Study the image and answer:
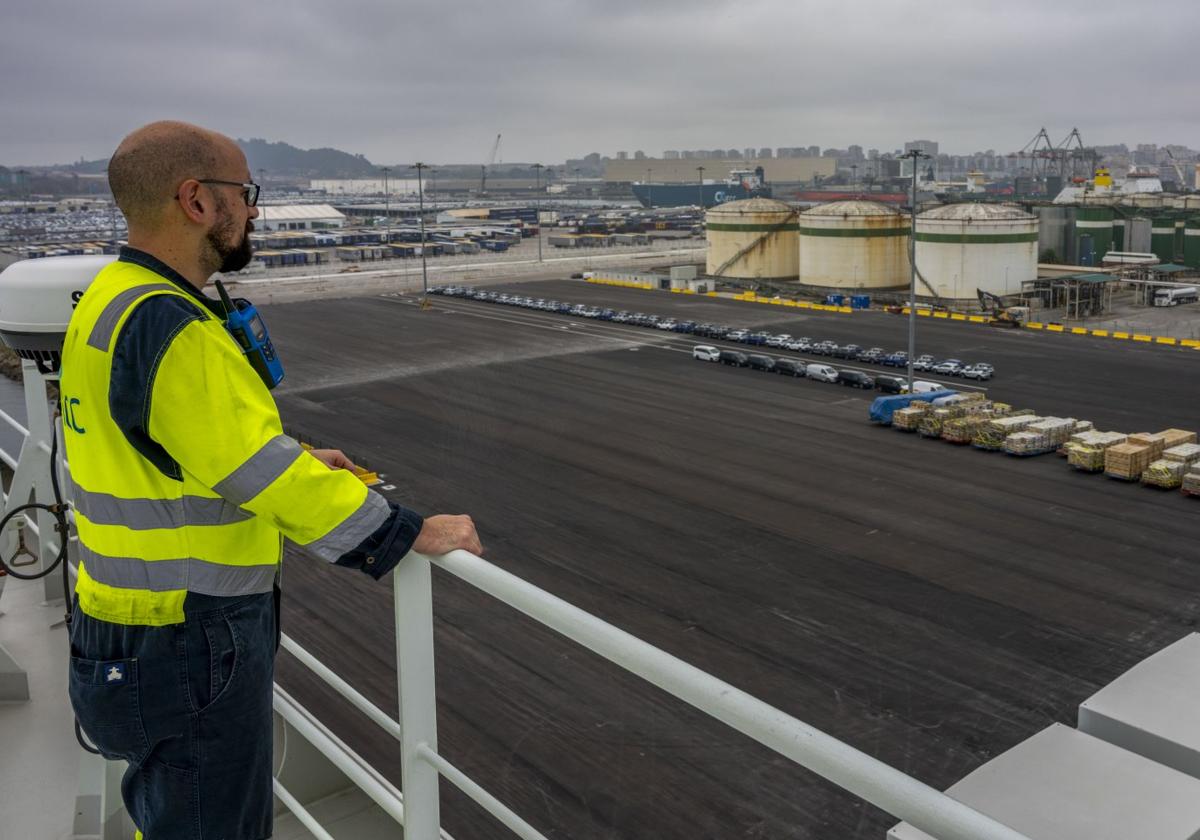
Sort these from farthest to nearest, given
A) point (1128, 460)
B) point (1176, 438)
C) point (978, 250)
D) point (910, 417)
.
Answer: point (978, 250)
point (910, 417)
point (1176, 438)
point (1128, 460)

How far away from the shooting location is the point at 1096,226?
71.2 metres

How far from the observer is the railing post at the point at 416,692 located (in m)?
2.72

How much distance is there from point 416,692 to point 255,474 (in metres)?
0.72

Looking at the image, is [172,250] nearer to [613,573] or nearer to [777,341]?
[613,573]

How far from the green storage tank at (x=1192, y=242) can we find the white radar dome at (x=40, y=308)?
75206 millimetres

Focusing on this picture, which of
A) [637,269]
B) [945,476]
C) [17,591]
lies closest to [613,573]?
[945,476]

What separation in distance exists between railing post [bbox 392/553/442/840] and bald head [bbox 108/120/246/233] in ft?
4.08

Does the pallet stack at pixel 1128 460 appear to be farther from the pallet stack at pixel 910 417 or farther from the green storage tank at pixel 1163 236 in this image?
the green storage tank at pixel 1163 236

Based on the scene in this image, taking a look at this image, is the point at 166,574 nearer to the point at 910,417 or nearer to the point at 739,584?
the point at 739,584

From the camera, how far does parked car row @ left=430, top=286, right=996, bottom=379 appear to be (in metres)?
38.0

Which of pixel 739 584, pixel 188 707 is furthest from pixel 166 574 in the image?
pixel 739 584

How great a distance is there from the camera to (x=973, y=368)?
37625mm

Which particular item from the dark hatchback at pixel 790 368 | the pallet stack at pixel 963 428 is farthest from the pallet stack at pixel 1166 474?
the dark hatchback at pixel 790 368

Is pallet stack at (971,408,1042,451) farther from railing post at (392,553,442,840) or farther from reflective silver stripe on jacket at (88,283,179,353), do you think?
reflective silver stripe on jacket at (88,283,179,353)
